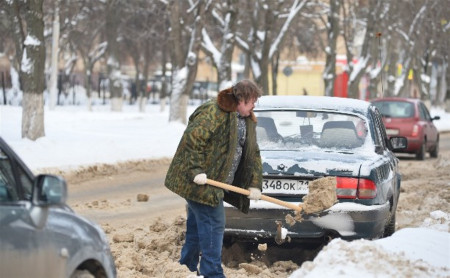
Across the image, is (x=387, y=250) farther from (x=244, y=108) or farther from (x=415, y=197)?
(x=415, y=197)

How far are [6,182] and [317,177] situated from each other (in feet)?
14.6

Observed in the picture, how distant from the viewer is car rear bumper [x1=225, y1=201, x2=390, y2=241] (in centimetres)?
876

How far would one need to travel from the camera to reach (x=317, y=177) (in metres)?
8.85

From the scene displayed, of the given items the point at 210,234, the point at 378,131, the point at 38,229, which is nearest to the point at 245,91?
the point at 210,234

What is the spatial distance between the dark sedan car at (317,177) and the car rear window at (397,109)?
14.9 meters

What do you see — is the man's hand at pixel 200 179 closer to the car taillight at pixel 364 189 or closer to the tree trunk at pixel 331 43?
the car taillight at pixel 364 189

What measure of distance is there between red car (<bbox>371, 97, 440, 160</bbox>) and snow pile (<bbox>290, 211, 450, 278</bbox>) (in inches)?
649

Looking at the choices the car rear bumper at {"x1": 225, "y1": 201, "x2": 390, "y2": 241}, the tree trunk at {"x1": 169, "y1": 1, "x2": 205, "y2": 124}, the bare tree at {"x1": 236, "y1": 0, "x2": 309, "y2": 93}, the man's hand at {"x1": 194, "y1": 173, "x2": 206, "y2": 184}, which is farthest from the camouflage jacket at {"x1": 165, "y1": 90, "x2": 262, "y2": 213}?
the bare tree at {"x1": 236, "y1": 0, "x2": 309, "y2": 93}

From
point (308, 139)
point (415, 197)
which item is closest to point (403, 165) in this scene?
point (415, 197)

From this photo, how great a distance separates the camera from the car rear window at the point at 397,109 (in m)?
24.5

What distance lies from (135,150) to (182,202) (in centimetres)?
834

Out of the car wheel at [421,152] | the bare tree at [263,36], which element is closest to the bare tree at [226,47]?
the bare tree at [263,36]

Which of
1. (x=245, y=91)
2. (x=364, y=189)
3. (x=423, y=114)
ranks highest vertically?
(x=245, y=91)

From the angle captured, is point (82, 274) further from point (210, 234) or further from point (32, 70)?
point (32, 70)
